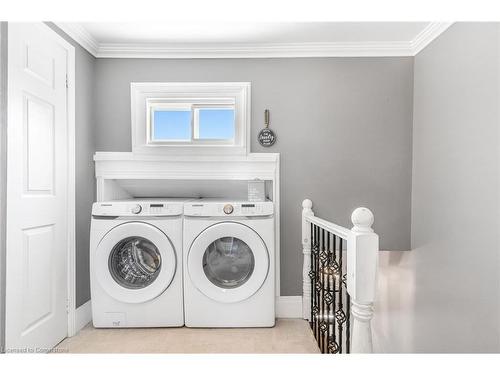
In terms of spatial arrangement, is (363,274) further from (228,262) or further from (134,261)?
(134,261)

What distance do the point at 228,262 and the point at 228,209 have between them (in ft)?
1.30

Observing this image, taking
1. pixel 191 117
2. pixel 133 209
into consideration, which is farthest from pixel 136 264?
pixel 191 117

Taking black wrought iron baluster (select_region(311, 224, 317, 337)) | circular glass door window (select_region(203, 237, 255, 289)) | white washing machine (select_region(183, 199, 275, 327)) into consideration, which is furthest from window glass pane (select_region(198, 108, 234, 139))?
black wrought iron baluster (select_region(311, 224, 317, 337))

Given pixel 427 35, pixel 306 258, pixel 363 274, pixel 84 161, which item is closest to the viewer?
pixel 363 274

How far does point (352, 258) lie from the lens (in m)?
1.25

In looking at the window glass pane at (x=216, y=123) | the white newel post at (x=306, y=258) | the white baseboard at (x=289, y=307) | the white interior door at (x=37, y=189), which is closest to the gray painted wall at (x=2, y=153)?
the white interior door at (x=37, y=189)

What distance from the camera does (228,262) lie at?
2281mm

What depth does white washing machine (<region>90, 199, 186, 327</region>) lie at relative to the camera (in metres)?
2.19

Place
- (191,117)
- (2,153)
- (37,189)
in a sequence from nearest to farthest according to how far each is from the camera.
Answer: (2,153)
(37,189)
(191,117)

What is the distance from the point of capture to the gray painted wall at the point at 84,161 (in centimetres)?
231

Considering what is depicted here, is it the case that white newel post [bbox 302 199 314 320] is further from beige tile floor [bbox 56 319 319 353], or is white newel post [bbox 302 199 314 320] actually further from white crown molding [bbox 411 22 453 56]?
white crown molding [bbox 411 22 453 56]

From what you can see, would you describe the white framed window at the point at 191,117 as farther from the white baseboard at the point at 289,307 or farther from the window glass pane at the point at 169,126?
the white baseboard at the point at 289,307

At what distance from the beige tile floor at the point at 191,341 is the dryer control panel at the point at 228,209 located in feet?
2.75

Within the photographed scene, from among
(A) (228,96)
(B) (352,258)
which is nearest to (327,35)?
(A) (228,96)
